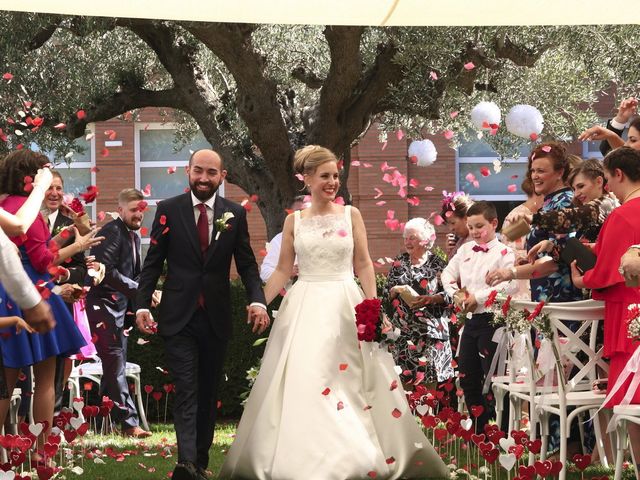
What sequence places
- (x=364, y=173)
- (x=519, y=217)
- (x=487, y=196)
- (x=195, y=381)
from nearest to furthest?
1. (x=519, y=217)
2. (x=195, y=381)
3. (x=364, y=173)
4. (x=487, y=196)

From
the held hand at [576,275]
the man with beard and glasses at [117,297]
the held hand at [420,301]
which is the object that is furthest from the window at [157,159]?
the held hand at [576,275]

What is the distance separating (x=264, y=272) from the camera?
31.1 ft

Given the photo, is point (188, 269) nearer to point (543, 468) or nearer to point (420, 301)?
point (420, 301)

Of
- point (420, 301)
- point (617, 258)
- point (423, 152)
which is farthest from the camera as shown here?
point (423, 152)

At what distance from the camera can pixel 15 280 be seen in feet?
12.8

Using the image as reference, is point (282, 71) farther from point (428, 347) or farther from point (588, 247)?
point (588, 247)

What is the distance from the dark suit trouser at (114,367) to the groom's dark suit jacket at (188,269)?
302cm

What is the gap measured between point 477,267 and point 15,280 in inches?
201

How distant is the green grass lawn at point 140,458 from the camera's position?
7348 millimetres

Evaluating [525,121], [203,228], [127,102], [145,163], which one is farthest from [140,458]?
[145,163]

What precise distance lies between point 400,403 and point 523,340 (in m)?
0.84

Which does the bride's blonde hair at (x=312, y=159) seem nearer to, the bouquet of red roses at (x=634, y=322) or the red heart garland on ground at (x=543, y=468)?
the bouquet of red roses at (x=634, y=322)

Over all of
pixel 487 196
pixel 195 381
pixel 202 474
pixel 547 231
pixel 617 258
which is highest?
pixel 487 196

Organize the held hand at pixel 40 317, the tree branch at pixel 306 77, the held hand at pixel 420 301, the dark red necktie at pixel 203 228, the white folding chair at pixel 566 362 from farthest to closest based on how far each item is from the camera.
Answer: the tree branch at pixel 306 77
the held hand at pixel 420 301
the dark red necktie at pixel 203 228
the white folding chair at pixel 566 362
the held hand at pixel 40 317
